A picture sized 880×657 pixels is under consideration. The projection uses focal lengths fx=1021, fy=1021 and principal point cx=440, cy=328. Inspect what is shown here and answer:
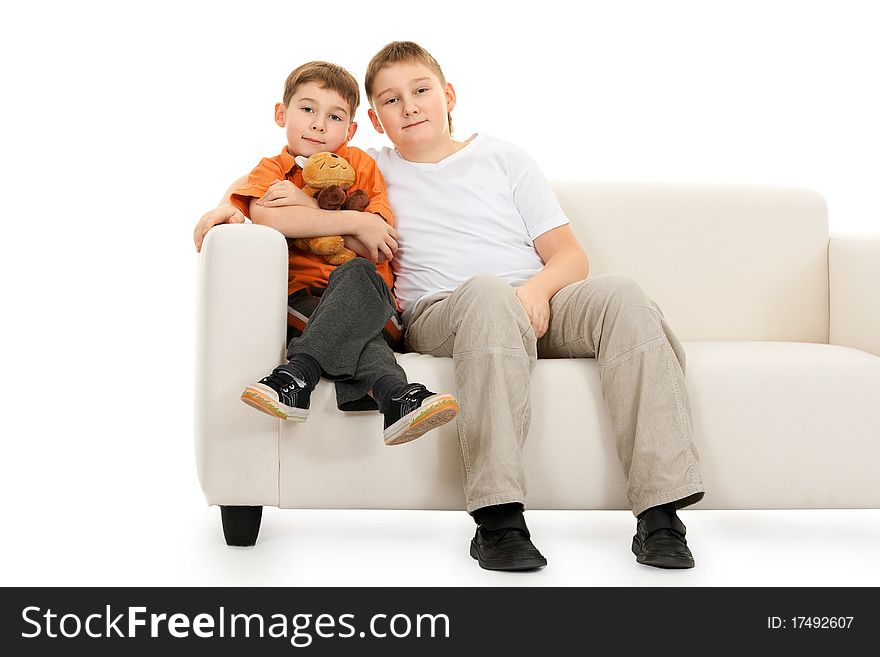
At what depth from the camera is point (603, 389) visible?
1.75m

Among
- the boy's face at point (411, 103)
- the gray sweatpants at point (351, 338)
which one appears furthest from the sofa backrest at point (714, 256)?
the gray sweatpants at point (351, 338)

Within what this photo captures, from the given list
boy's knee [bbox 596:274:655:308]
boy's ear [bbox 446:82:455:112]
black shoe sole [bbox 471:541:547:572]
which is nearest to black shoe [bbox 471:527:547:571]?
black shoe sole [bbox 471:541:547:572]

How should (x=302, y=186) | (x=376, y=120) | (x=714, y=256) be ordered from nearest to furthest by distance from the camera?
1. (x=302, y=186)
2. (x=376, y=120)
3. (x=714, y=256)

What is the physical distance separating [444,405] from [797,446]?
0.70m

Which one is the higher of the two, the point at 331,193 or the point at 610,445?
the point at 331,193

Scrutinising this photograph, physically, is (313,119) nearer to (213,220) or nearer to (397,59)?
(397,59)

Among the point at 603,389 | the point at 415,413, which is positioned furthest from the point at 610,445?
the point at 415,413


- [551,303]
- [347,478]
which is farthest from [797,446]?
[347,478]

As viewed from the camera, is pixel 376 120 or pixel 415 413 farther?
pixel 376 120

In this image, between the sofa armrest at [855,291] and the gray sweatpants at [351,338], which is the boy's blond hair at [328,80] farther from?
the sofa armrest at [855,291]

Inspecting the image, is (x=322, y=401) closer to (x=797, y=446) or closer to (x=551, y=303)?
(x=551, y=303)

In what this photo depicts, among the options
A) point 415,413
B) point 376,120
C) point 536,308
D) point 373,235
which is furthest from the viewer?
point 376,120

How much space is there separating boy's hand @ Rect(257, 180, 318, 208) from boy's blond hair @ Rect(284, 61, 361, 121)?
221mm

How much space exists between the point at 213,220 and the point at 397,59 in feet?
1.87
